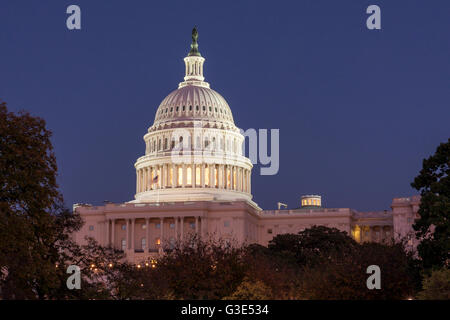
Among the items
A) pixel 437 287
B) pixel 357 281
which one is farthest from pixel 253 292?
pixel 437 287

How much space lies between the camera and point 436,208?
70750mm

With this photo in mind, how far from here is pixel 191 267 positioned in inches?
2793

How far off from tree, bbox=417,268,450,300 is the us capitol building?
9798 cm

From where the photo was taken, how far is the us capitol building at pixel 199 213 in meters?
175

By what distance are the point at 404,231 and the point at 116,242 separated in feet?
167

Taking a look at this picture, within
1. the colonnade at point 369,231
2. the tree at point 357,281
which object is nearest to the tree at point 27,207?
A: the tree at point 357,281

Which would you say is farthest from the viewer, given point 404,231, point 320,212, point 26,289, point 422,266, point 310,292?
point 320,212

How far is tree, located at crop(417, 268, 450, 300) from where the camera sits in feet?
202

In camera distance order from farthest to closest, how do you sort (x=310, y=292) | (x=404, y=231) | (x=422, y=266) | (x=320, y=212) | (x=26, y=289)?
(x=320, y=212)
(x=404, y=231)
(x=422, y=266)
(x=310, y=292)
(x=26, y=289)

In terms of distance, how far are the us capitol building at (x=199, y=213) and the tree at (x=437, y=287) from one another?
321 feet

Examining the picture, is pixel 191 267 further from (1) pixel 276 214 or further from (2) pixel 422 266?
(1) pixel 276 214

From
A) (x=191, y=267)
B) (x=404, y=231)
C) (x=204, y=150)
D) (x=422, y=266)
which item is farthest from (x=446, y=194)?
(x=204, y=150)
